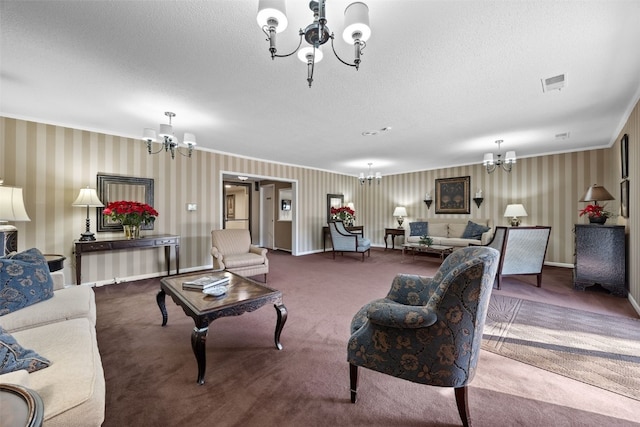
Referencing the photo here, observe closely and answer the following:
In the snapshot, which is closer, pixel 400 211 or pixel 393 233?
pixel 393 233

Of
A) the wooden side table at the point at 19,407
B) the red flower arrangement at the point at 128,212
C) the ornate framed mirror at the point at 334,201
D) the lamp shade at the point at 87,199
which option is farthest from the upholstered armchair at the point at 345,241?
the wooden side table at the point at 19,407

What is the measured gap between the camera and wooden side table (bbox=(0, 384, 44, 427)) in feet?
2.15

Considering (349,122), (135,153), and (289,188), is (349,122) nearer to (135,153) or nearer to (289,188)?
(135,153)

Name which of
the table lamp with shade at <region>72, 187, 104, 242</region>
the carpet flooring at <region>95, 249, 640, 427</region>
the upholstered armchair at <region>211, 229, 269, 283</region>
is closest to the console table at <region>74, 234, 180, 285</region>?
the table lamp with shade at <region>72, 187, 104, 242</region>

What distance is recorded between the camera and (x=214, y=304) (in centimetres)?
192

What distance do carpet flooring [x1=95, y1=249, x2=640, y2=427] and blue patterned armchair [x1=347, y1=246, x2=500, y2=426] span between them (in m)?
0.32

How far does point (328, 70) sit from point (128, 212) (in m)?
3.59

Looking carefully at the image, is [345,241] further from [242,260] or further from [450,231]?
[242,260]

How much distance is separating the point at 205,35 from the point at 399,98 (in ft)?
6.65

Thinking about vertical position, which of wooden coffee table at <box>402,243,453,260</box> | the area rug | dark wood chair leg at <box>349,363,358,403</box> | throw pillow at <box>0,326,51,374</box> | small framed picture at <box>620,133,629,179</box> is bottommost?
the area rug

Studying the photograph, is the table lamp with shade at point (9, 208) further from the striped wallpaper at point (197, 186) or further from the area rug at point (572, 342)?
the area rug at point (572, 342)

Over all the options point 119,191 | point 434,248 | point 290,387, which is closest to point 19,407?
point 290,387

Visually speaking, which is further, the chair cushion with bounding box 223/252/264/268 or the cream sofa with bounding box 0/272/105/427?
the chair cushion with bounding box 223/252/264/268

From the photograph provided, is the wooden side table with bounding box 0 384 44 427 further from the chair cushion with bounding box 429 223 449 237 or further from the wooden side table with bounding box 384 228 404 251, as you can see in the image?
the wooden side table with bounding box 384 228 404 251
